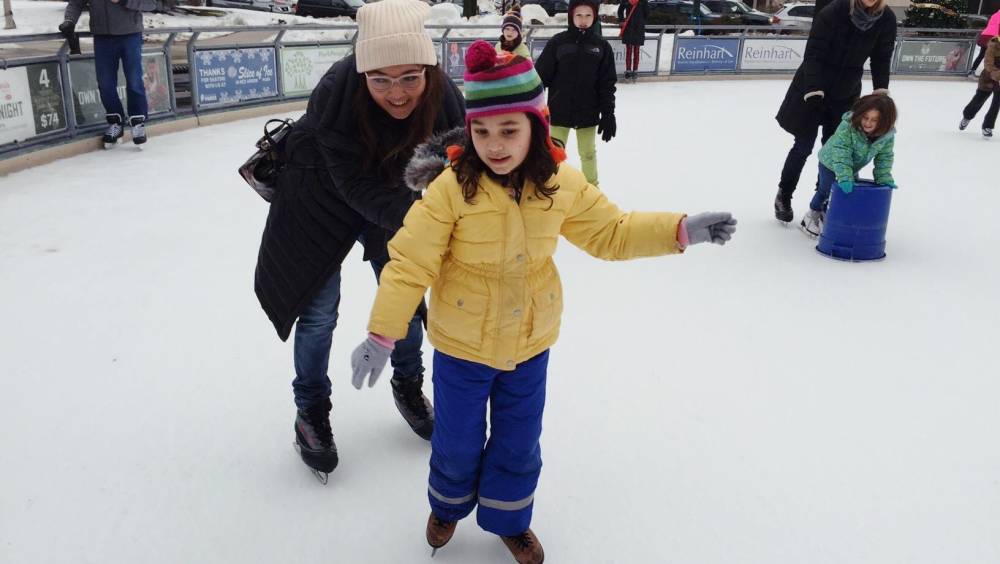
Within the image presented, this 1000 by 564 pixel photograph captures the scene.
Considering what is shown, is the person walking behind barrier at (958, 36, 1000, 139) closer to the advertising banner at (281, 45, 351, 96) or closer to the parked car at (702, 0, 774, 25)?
the advertising banner at (281, 45, 351, 96)

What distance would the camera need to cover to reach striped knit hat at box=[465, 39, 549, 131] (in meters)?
1.59

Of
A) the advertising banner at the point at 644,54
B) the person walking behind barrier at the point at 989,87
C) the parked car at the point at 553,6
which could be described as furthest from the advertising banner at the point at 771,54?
the parked car at the point at 553,6

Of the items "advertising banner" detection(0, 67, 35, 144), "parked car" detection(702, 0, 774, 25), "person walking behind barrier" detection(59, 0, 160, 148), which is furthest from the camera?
"parked car" detection(702, 0, 774, 25)

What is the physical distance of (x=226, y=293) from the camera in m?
3.75

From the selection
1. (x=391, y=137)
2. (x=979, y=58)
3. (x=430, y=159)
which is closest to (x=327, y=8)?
(x=979, y=58)

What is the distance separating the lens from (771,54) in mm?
14180

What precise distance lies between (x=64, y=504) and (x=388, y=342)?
119cm

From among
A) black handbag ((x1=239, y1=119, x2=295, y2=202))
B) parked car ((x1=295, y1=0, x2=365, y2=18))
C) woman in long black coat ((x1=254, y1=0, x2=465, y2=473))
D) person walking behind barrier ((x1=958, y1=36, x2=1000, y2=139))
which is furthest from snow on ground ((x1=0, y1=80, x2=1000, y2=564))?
parked car ((x1=295, y1=0, x2=365, y2=18))

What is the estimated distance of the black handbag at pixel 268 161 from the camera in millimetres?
2129

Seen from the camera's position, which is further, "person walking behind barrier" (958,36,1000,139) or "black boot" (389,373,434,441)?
"person walking behind barrier" (958,36,1000,139)

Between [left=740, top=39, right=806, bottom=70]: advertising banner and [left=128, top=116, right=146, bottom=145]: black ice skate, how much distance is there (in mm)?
10669

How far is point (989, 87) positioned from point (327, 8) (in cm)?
1633

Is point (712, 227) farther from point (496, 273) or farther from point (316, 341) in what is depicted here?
point (316, 341)

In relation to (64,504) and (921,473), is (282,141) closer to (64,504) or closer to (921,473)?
(64,504)
